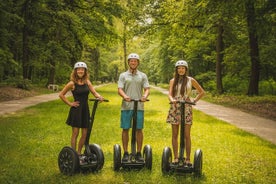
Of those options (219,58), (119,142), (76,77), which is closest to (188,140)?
(76,77)

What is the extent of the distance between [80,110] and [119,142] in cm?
298

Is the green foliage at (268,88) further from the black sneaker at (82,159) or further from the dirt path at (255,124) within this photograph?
the black sneaker at (82,159)

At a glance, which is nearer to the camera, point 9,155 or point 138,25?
point 9,155

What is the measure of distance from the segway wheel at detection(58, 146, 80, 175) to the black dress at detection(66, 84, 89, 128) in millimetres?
A: 528

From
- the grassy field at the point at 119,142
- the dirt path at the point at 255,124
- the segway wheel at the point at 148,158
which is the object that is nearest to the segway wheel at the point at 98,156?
the grassy field at the point at 119,142

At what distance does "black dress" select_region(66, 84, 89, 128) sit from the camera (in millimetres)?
6559

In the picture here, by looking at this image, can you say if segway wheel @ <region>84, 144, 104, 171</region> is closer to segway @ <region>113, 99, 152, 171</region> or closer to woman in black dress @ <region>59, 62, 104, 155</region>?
segway @ <region>113, 99, 152, 171</region>

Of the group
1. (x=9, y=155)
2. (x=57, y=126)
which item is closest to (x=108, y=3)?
(x=57, y=126)

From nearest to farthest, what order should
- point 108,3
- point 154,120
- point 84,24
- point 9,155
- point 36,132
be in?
point 9,155, point 36,132, point 154,120, point 84,24, point 108,3

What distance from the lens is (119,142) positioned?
30.7 ft

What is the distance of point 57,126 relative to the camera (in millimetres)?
11719

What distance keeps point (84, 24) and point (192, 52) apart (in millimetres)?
14979

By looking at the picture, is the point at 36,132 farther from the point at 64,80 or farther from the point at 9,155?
the point at 64,80

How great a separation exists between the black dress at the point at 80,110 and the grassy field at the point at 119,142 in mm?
900
